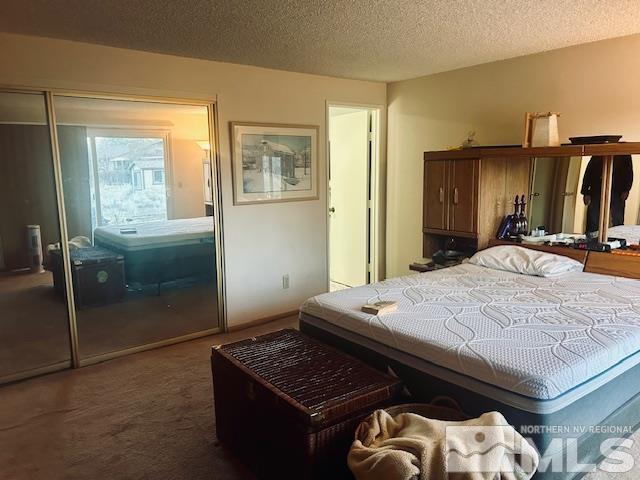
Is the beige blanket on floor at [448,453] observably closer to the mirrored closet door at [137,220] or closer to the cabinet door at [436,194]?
the cabinet door at [436,194]

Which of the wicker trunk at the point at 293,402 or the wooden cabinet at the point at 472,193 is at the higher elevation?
the wooden cabinet at the point at 472,193

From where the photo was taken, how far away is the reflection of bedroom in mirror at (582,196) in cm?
319

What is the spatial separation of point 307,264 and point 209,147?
152cm

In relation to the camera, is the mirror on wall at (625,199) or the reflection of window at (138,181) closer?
the mirror on wall at (625,199)

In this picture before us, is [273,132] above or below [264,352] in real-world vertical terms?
above

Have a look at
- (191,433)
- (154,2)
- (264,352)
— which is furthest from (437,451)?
(154,2)

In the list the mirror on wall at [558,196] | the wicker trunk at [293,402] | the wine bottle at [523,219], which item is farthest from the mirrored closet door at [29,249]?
the mirror on wall at [558,196]

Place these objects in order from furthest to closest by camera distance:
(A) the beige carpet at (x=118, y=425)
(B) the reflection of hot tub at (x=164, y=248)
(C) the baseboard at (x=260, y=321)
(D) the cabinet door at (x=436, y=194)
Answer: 1. (C) the baseboard at (x=260, y=321)
2. (D) the cabinet door at (x=436, y=194)
3. (B) the reflection of hot tub at (x=164, y=248)
4. (A) the beige carpet at (x=118, y=425)

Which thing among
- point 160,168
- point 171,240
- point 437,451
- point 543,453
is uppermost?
point 160,168

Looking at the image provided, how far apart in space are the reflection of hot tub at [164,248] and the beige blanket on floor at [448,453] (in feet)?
8.72

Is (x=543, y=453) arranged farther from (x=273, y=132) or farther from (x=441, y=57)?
(x=273, y=132)

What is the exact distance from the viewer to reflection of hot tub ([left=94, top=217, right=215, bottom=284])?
3619mm

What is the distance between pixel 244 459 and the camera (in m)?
2.23

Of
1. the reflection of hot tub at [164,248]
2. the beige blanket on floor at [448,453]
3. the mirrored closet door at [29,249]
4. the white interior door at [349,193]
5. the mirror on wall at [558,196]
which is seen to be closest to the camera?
the beige blanket on floor at [448,453]
